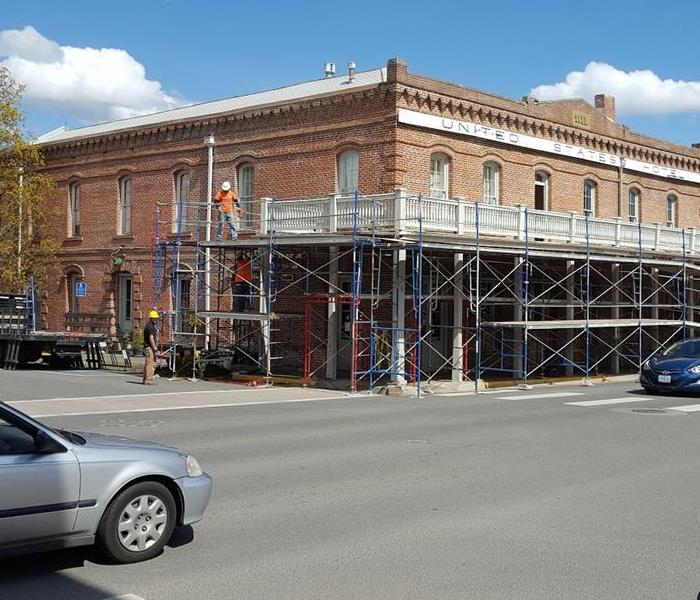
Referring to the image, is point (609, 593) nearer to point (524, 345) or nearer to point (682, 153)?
point (524, 345)

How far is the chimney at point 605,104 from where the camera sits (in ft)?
109

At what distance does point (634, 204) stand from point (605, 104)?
13.0 feet

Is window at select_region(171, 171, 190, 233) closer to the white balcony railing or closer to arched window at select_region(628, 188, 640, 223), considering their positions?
the white balcony railing

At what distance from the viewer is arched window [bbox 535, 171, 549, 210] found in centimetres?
2925

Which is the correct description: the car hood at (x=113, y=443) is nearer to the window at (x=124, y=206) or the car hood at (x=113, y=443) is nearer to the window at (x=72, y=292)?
the window at (x=124, y=206)

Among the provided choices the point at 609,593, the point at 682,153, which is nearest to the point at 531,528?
the point at 609,593

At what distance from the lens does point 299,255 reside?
2483 cm

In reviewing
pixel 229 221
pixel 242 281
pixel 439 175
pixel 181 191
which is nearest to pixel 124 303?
pixel 181 191

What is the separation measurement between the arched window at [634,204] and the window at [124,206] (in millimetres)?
18841

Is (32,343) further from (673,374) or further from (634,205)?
(634,205)

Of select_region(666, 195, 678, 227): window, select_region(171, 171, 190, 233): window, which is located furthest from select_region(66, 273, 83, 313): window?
select_region(666, 195, 678, 227): window

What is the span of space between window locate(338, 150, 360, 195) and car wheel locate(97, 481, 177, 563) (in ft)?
62.8

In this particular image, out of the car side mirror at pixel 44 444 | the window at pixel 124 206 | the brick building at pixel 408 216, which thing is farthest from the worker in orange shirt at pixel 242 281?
the car side mirror at pixel 44 444

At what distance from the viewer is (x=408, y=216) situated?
68.9 feet
